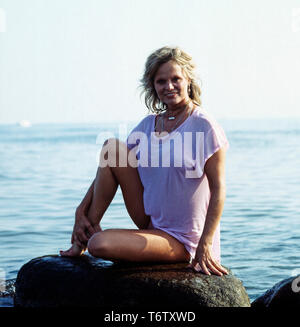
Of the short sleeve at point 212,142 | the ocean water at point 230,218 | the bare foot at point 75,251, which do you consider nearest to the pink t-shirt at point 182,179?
the short sleeve at point 212,142

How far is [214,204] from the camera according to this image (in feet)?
13.7

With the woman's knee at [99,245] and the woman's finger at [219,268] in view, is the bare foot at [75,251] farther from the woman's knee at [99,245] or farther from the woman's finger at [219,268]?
the woman's finger at [219,268]

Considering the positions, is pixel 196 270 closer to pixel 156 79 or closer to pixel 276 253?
pixel 156 79

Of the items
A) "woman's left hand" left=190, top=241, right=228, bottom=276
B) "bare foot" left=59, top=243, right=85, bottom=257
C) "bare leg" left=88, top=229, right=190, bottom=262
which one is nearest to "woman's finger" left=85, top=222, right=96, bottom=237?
"bare foot" left=59, top=243, right=85, bottom=257

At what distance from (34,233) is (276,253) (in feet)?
10.5

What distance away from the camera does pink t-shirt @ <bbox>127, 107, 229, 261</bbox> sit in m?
4.25

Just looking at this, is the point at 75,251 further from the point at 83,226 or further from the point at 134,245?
the point at 134,245

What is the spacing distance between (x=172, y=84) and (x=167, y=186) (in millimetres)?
719

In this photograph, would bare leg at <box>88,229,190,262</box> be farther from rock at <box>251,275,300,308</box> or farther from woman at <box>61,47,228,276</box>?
rock at <box>251,275,300,308</box>

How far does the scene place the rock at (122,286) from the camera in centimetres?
406

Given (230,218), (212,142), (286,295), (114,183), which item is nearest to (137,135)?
(114,183)

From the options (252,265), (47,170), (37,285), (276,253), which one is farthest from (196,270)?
(47,170)

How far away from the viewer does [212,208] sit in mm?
4176

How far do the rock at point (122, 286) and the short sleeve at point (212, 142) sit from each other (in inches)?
31.9
